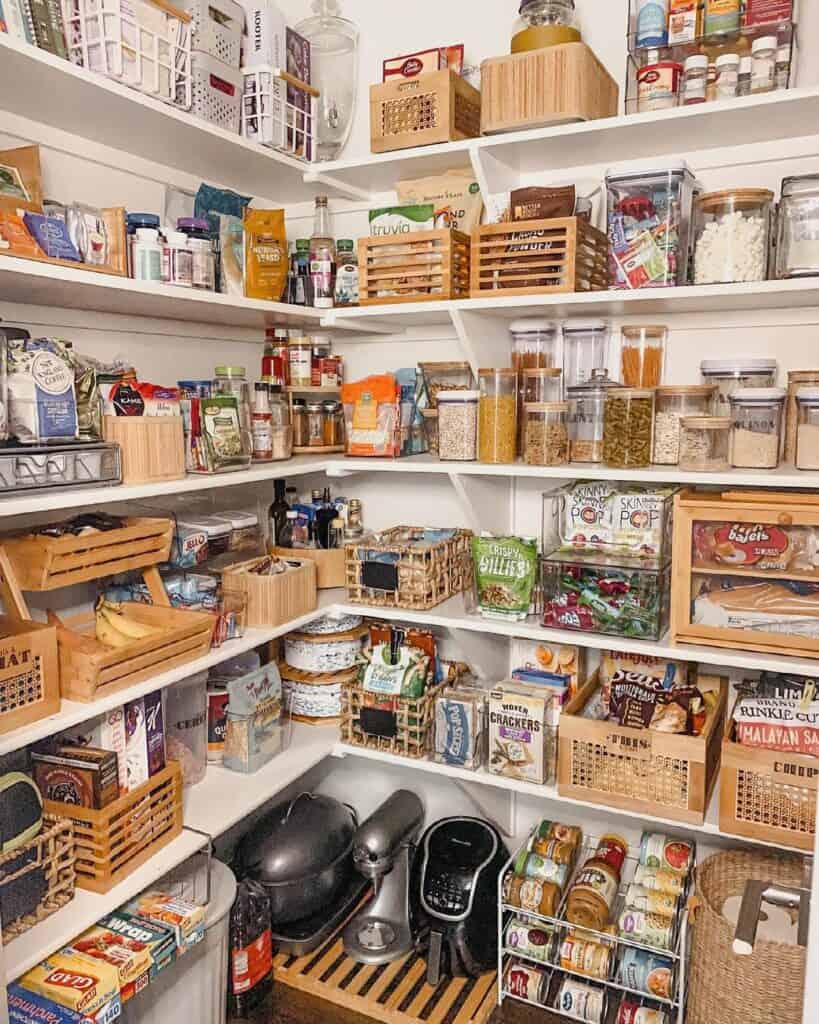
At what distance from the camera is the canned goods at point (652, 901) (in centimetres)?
190

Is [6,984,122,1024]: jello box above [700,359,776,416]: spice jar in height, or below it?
below

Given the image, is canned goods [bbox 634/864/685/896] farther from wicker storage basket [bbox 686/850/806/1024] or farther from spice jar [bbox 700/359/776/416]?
spice jar [bbox 700/359/776/416]

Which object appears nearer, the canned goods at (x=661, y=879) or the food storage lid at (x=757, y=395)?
the food storage lid at (x=757, y=395)

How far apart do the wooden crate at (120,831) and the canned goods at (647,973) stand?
1082 millimetres

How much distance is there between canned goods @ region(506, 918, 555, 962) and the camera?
2004mm

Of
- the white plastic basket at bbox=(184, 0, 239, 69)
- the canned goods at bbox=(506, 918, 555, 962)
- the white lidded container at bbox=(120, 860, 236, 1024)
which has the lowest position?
the canned goods at bbox=(506, 918, 555, 962)

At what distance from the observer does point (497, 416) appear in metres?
1.96

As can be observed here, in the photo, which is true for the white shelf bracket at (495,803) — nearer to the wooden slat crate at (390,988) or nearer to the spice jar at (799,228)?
the wooden slat crate at (390,988)

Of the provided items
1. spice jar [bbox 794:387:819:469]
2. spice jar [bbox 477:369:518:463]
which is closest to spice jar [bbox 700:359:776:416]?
spice jar [bbox 794:387:819:469]

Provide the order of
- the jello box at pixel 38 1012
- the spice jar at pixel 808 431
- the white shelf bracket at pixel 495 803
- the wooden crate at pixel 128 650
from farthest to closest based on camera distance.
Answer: the white shelf bracket at pixel 495 803, the spice jar at pixel 808 431, the wooden crate at pixel 128 650, the jello box at pixel 38 1012

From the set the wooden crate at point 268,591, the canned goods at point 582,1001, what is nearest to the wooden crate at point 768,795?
the canned goods at point 582,1001

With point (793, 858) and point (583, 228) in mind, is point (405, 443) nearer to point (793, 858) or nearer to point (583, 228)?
point (583, 228)

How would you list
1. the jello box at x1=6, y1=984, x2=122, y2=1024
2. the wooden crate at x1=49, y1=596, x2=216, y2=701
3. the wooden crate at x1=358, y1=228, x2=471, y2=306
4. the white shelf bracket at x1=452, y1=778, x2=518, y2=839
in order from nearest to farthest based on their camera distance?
the jello box at x1=6, y1=984, x2=122, y2=1024, the wooden crate at x1=49, y1=596, x2=216, y2=701, the wooden crate at x1=358, y1=228, x2=471, y2=306, the white shelf bracket at x1=452, y1=778, x2=518, y2=839

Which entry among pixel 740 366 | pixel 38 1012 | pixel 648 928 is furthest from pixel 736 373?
pixel 38 1012
